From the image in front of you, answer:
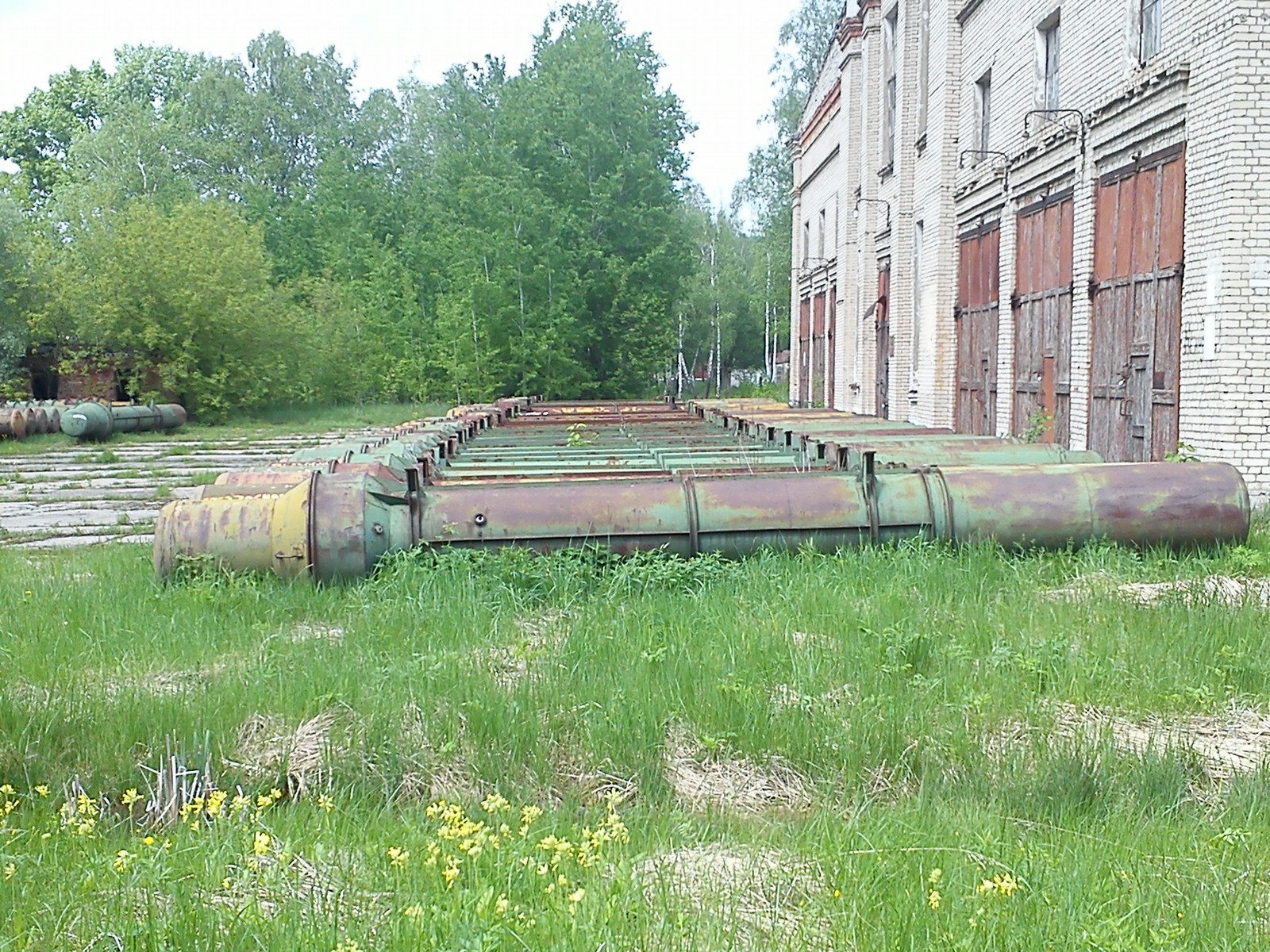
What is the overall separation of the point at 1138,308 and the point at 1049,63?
434cm

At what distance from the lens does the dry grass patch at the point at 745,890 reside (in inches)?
113

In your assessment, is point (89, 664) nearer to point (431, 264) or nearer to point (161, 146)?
point (431, 264)

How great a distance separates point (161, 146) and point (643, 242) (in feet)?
74.5

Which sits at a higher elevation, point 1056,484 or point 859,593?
point 1056,484

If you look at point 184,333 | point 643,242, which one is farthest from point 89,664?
point 643,242

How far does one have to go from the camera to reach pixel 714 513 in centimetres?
647

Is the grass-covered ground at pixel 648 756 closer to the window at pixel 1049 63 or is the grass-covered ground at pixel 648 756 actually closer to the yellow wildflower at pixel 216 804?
the yellow wildflower at pixel 216 804

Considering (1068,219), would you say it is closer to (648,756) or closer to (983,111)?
(983,111)

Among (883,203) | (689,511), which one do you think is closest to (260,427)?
(883,203)

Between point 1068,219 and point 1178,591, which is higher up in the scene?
point 1068,219

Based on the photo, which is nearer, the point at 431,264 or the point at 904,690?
the point at 904,690

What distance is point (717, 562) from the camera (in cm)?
632

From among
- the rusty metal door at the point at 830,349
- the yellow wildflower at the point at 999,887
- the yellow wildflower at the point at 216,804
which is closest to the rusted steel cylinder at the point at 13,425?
the rusty metal door at the point at 830,349

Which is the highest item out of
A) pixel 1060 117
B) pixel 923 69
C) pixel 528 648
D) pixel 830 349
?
pixel 923 69
